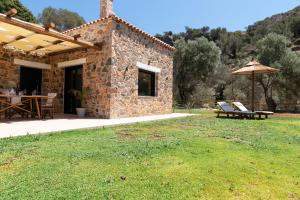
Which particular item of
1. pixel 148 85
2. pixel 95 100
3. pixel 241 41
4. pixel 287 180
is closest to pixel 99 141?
pixel 287 180

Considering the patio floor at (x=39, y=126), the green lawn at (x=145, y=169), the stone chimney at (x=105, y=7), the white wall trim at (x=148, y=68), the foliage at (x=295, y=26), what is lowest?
the green lawn at (x=145, y=169)

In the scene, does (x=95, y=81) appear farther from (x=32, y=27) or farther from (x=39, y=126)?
(x=39, y=126)

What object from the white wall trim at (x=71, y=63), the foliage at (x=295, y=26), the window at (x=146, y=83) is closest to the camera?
the white wall trim at (x=71, y=63)

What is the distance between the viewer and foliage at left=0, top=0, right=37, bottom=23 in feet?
88.1

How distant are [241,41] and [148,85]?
3412 cm

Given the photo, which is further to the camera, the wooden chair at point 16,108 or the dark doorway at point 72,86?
the dark doorway at point 72,86

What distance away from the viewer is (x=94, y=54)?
446 inches

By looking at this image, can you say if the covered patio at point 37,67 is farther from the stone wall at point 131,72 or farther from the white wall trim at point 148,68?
the white wall trim at point 148,68

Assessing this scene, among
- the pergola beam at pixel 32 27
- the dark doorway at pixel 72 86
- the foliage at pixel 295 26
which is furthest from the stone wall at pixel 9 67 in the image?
the foliage at pixel 295 26

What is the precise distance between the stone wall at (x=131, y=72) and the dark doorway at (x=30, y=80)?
14.4 feet

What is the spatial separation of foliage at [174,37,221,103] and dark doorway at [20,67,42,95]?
45.6 ft

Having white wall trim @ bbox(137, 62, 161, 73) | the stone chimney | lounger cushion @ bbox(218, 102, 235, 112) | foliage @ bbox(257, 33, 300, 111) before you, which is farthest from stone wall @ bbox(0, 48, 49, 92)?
foliage @ bbox(257, 33, 300, 111)

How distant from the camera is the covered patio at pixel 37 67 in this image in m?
9.56

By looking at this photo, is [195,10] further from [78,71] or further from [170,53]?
[78,71]
